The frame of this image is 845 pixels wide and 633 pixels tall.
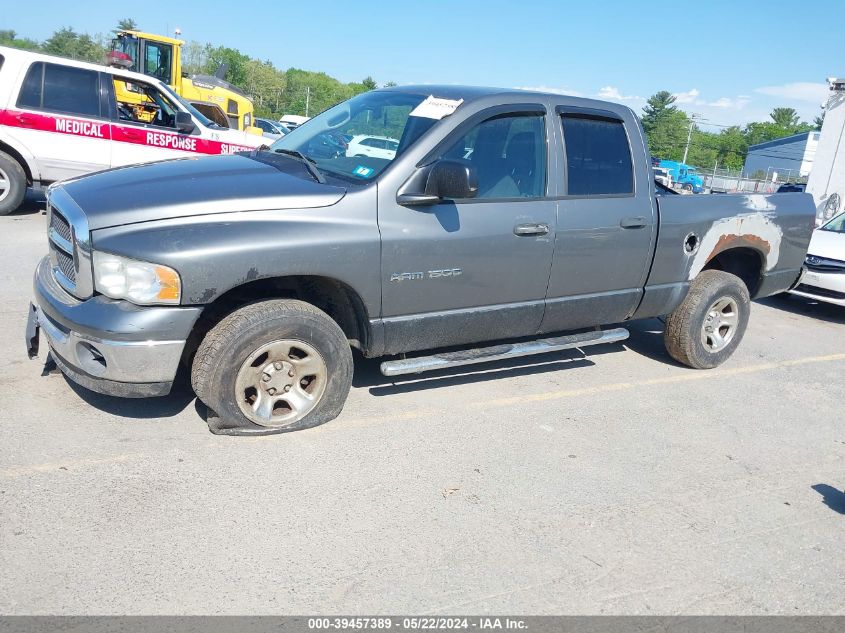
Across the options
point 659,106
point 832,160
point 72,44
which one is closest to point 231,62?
point 72,44

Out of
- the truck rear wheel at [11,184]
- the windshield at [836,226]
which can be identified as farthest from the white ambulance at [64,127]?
the windshield at [836,226]

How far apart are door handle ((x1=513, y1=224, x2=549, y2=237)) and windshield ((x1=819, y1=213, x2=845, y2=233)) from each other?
21.4 ft

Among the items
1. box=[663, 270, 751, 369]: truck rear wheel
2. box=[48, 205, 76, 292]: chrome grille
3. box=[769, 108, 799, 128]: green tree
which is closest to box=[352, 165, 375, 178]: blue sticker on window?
box=[48, 205, 76, 292]: chrome grille

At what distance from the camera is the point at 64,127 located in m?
9.18

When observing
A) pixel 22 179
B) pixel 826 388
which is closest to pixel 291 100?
pixel 22 179

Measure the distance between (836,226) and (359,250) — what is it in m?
8.04

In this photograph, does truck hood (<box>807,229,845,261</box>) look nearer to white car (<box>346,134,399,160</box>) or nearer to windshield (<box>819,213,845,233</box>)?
windshield (<box>819,213,845,233</box>)

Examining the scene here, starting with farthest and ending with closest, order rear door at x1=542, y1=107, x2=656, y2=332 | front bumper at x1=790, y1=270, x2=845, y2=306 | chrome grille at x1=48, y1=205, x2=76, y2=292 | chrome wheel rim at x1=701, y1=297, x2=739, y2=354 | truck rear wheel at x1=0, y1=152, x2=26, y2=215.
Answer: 1. truck rear wheel at x1=0, y1=152, x2=26, y2=215
2. front bumper at x1=790, y1=270, x2=845, y2=306
3. chrome wheel rim at x1=701, y1=297, x2=739, y2=354
4. rear door at x1=542, y1=107, x2=656, y2=332
5. chrome grille at x1=48, y1=205, x2=76, y2=292

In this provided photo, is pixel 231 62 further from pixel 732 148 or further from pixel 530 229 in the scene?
pixel 530 229

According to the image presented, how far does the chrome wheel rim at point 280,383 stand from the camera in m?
3.80

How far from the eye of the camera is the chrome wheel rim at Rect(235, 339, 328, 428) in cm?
380

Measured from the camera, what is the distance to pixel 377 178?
3967 millimetres

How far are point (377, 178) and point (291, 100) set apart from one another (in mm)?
89331

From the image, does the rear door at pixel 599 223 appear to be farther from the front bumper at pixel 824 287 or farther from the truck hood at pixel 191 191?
the front bumper at pixel 824 287
